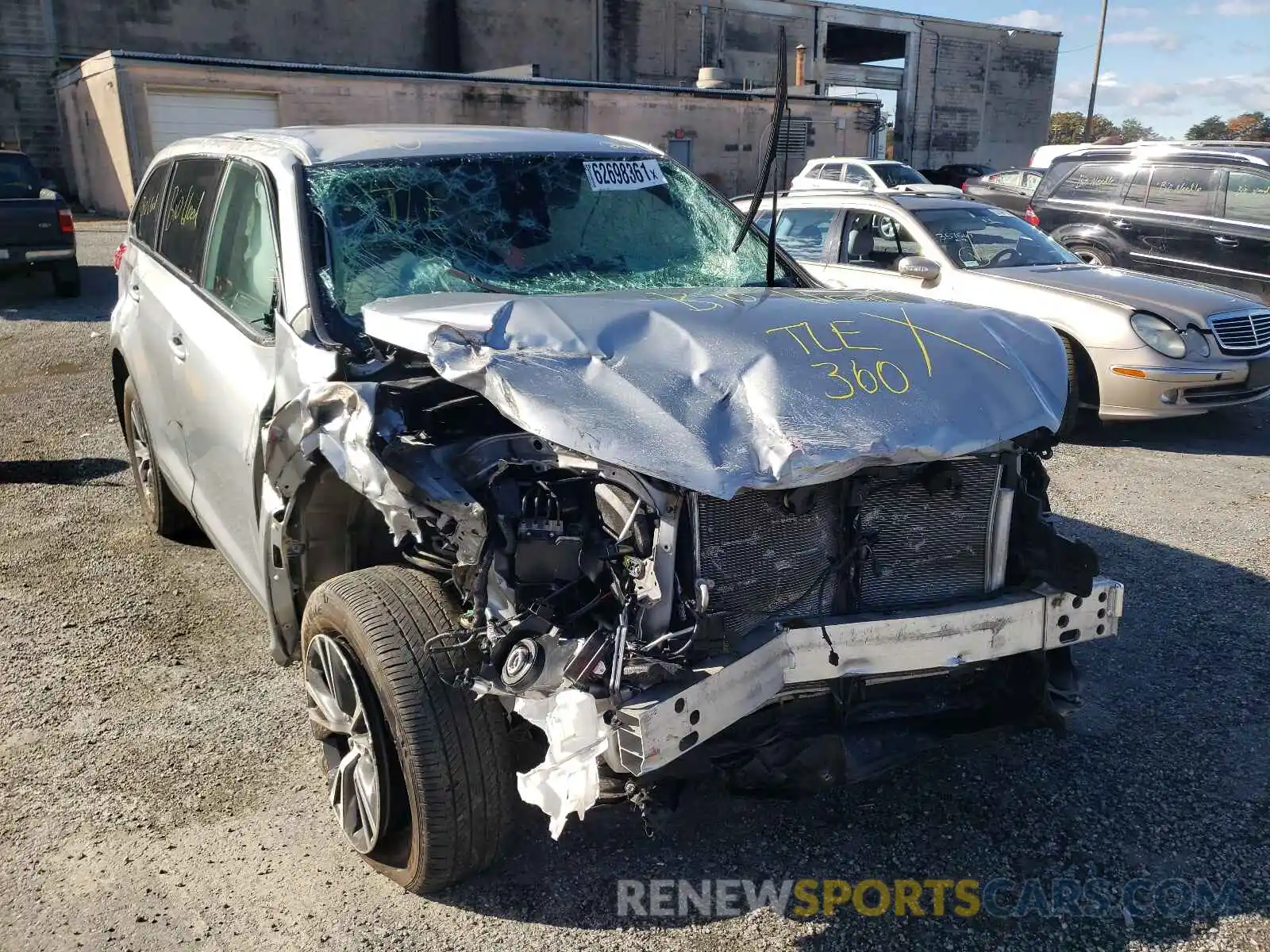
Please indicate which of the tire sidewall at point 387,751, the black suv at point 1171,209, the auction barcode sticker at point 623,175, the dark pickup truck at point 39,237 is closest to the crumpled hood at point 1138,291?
the black suv at point 1171,209

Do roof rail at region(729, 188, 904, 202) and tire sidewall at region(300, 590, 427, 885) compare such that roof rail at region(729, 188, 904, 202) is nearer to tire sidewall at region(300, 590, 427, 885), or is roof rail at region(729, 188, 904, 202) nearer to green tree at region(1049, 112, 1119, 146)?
tire sidewall at region(300, 590, 427, 885)

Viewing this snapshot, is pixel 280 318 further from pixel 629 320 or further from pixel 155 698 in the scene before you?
pixel 155 698

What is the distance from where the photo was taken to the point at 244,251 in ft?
12.1

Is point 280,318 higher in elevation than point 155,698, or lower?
higher

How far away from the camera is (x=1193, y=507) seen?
5.86 m

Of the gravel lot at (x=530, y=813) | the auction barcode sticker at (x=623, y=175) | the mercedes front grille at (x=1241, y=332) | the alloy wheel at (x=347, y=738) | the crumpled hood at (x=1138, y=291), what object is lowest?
the gravel lot at (x=530, y=813)

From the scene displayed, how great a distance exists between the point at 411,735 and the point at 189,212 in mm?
2832

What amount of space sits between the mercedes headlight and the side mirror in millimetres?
1343

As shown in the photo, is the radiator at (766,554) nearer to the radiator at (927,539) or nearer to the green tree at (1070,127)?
the radiator at (927,539)

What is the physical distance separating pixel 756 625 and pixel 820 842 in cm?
77

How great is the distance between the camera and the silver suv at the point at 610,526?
245cm

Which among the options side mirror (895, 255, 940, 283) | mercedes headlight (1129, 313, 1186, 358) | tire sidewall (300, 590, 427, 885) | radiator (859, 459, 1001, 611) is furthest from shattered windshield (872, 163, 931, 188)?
tire sidewall (300, 590, 427, 885)

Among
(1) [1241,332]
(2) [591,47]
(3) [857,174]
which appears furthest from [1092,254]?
(2) [591,47]

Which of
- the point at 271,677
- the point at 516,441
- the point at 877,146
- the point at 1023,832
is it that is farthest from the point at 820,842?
the point at 877,146
